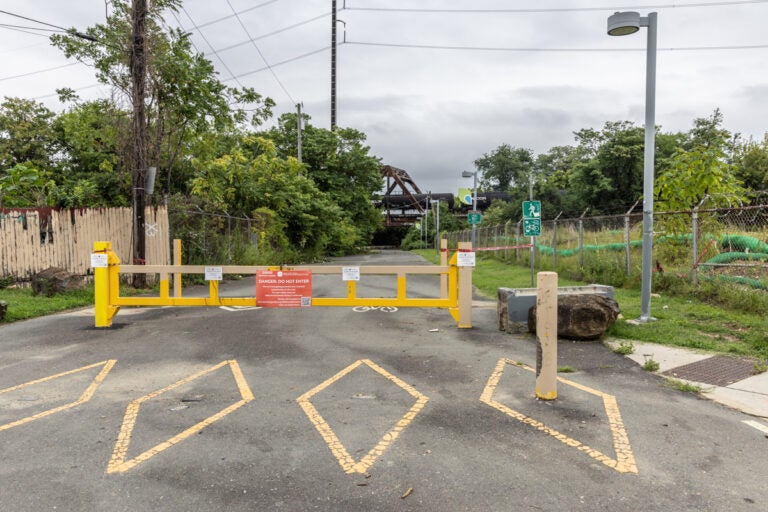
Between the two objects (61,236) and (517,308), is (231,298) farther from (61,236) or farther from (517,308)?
(61,236)

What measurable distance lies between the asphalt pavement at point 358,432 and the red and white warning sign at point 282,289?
672mm

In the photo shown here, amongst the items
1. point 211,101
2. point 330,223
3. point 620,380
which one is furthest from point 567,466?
point 330,223

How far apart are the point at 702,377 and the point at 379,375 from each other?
3545 mm

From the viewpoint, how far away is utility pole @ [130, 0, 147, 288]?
13.4 meters

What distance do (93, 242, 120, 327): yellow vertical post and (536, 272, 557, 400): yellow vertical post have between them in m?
6.72

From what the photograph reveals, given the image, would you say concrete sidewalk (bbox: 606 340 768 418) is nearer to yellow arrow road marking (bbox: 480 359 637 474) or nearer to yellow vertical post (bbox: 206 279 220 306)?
yellow arrow road marking (bbox: 480 359 637 474)

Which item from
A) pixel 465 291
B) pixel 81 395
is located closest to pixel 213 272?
pixel 81 395

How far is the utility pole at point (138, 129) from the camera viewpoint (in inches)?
526

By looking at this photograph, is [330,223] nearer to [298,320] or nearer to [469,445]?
[298,320]

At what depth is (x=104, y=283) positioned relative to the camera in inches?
327

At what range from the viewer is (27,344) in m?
7.49

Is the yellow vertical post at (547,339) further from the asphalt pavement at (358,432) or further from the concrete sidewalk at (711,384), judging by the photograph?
the concrete sidewalk at (711,384)

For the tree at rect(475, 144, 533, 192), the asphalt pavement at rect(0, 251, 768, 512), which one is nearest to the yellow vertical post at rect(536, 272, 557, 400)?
the asphalt pavement at rect(0, 251, 768, 512)

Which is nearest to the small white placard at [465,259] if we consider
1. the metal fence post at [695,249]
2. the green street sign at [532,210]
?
the metal fence post at [695,249]
